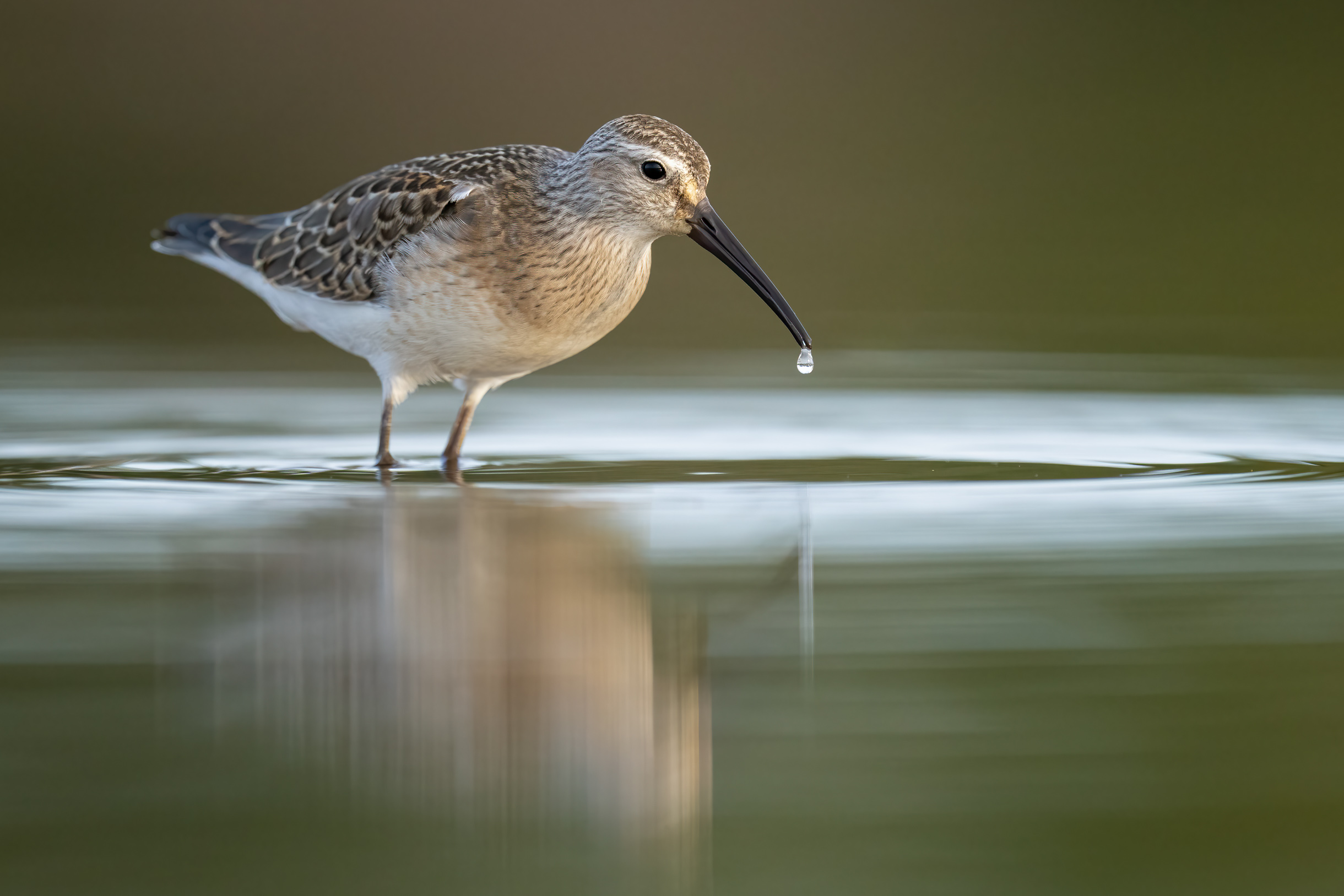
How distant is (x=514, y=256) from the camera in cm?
686

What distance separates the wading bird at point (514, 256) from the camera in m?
6.80

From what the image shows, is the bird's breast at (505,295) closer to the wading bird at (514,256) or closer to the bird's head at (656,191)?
the wading bird at (514,256)

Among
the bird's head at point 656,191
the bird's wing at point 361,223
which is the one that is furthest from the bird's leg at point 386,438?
the bird's head at point 656,191

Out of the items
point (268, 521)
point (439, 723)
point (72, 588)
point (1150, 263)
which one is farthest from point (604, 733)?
point (1150, 263)

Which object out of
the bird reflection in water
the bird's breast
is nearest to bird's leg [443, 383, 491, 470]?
the bird's breast

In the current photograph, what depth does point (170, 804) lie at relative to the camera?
2848mm

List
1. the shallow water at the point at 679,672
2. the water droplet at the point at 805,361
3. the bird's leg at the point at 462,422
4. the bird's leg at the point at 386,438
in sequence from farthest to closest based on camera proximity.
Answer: the bird's leg at the point at 462,422 → the bird's leg at the point at 386,438 → the water droplet at the point at 805,361 → the shallow water at the point at 679,672

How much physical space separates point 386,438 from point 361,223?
0.99 metres

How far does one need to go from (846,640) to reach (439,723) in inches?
40.3

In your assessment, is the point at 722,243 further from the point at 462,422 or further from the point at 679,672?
the point at 679,672

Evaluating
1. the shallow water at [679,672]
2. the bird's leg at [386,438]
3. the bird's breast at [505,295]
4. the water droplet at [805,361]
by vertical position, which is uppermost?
the bird's breast at [505,295]

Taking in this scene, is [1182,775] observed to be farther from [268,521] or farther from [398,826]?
[268,521]

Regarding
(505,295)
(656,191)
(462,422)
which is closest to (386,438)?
(462,422)

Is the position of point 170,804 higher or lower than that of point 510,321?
lower
